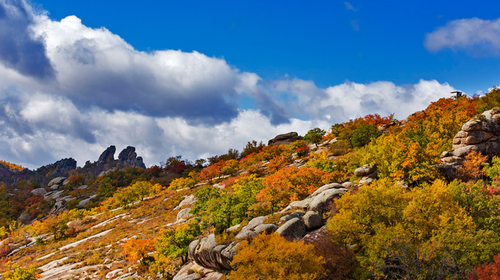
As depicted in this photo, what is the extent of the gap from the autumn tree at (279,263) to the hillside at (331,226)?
0.05 metres

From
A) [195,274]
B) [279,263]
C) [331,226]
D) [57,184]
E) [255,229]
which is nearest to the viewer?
[279,263]

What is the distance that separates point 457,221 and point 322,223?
8668mm

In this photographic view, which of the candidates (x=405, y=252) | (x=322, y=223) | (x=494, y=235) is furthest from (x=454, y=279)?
(x=322, y=223)

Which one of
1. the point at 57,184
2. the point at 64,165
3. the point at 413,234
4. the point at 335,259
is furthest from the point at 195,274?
the point at 64,165

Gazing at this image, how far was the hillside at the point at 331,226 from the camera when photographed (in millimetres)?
13641

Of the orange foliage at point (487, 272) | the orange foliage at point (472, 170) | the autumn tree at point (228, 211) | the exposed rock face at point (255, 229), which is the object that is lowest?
the orange foliage at point (487, 272)

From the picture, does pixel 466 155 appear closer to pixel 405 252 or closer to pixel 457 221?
pixel 457 221

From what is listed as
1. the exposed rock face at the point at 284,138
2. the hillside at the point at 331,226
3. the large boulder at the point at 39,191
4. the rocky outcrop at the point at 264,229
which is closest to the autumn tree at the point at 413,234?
the hillside at the point at 331,226

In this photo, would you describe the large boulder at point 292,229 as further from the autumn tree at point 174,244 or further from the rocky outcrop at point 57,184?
the rocky outcrop at point 57,184

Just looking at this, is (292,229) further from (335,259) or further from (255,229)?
(335,259)

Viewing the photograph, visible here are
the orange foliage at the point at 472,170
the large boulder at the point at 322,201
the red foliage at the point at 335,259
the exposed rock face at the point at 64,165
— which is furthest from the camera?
the exposed rock face at the point at 64,165

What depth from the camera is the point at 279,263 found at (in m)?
12.4

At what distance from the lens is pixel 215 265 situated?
18953mm

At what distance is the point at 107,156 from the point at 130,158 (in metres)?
16.7
